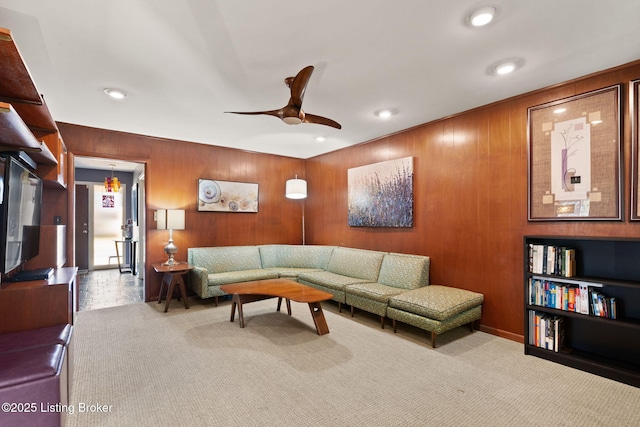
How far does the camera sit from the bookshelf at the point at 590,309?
243 centimetres

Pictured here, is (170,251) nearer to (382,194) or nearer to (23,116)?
(23,116)

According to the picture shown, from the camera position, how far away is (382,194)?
14.8 feet

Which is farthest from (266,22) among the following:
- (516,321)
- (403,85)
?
(516,321)

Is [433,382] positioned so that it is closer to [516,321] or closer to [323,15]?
[516,321]

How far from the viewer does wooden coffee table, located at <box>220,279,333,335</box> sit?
328 centimetres

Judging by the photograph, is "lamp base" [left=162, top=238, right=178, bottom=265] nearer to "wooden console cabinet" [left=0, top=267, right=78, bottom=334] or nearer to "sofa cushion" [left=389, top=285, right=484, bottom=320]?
"wooden console cabinet" [left=0, top=267, right=78, bottom=334]

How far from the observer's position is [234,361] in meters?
2.66

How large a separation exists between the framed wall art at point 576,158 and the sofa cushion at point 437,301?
1.02 metres

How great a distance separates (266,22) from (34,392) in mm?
2341

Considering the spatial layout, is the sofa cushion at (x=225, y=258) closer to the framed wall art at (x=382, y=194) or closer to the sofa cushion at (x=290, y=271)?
the sofa cushion at (x=290, y=271)

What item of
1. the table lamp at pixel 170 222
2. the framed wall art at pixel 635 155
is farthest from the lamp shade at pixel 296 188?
the framed wall art at pixel 635 155

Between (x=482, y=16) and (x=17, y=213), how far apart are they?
11.1 feet

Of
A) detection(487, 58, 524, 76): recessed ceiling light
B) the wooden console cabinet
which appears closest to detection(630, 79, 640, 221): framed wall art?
detection(487, 58, 524, 76): recessed ceiling light

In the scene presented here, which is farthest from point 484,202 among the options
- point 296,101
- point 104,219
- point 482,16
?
point 104,219
